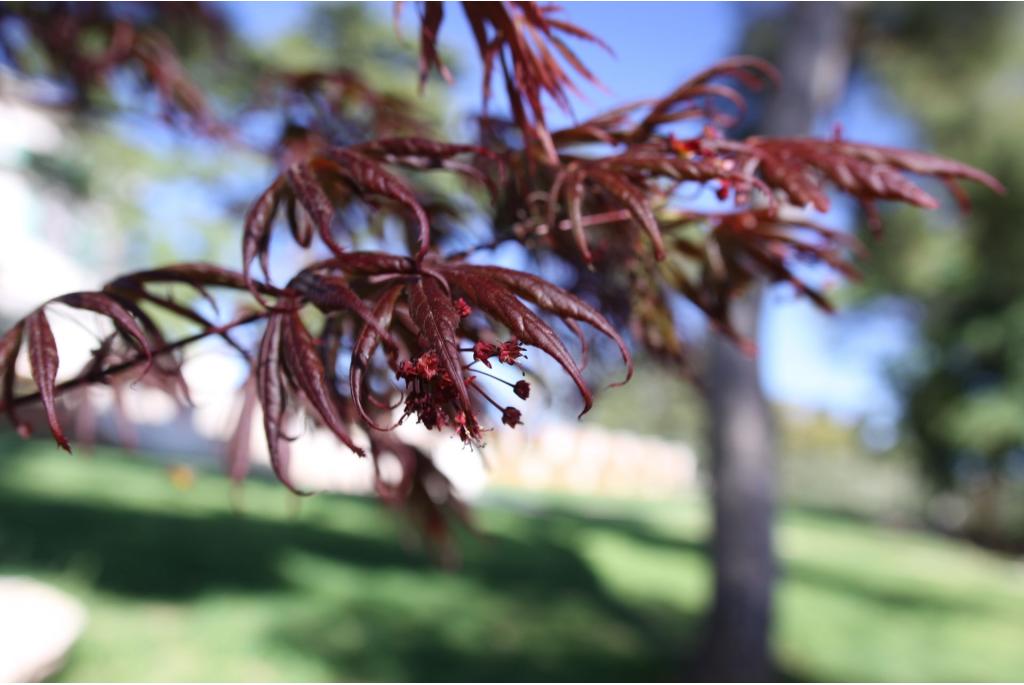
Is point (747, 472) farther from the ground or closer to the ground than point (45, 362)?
farther from the ground

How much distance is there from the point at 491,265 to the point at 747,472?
415cm

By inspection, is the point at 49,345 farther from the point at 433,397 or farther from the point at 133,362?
the point at 433,397

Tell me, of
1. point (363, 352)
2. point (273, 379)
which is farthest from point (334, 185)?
point (363, 352)

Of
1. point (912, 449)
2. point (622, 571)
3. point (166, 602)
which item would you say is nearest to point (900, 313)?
point (912, 449)

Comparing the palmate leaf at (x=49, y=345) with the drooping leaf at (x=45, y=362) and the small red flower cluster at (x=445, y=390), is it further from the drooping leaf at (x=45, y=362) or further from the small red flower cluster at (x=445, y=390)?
the small red flower cluster at (x=445, y=390)

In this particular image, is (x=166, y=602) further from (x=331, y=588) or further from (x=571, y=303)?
(x=571, y=303)

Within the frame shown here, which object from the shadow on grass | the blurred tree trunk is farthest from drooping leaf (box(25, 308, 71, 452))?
the blurred tree trunk

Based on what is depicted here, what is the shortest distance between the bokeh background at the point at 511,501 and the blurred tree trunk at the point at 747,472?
0.95 feet

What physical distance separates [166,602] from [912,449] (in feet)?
56.0

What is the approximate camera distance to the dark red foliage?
1001 mm

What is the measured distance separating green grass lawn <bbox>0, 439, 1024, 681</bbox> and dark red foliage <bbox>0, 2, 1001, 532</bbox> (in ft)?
3.79

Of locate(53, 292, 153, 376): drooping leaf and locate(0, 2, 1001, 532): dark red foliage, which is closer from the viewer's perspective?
locate(0, 2, 1001, 532): dark red foliage

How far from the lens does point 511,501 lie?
13.2m

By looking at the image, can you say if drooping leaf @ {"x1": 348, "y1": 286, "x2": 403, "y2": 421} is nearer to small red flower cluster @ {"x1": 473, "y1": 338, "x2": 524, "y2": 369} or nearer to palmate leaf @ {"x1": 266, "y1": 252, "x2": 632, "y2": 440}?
palmate leaf @ {"x1": 266, "y1": 252, "x2": 632, "y2": 440}
